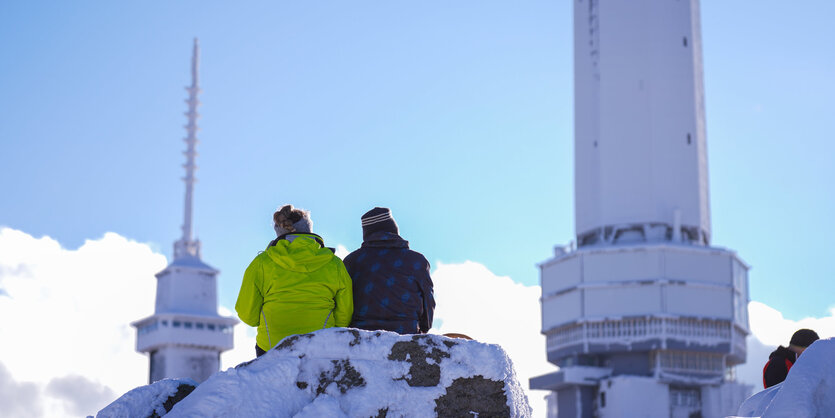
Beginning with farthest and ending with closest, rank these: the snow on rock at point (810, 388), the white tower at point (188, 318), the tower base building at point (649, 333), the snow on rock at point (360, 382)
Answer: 1. the white tower at point (188, 318)
2. the tower base building at point (649, 333)
3. the snow on rock at point (810, 388)
4. the snow on rock at point (360, 382)

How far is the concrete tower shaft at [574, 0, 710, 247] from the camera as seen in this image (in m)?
72.9

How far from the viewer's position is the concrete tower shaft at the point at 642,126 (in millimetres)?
72938

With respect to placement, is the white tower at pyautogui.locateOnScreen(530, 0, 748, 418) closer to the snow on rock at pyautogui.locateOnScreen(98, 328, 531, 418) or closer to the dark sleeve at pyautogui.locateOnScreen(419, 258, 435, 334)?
the dark sleeve at pyautogui.locateOnScreen(419, 258, 435, 334)

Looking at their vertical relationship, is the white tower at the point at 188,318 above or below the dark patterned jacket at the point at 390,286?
above

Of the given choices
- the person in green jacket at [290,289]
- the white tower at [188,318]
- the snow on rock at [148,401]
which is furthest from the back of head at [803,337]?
the white tower at [188,318]

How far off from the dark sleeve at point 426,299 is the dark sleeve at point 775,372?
277 centimetres

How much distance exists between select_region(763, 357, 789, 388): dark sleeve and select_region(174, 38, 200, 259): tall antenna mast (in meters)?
92.9

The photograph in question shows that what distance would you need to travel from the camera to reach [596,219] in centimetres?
7488

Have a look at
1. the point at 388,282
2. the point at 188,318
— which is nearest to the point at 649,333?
the point at 188,318

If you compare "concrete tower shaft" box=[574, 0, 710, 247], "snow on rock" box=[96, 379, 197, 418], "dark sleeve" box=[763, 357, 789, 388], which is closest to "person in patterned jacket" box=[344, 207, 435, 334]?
"snow on rock" box=[96, 379, 197, 418]

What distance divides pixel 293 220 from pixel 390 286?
78 centimetres

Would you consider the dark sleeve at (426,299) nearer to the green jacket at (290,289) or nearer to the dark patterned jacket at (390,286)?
the dark patterned jacket at (390,286)

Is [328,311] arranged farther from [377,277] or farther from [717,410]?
[717,410]

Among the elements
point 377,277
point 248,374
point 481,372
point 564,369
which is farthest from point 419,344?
point 564,369
